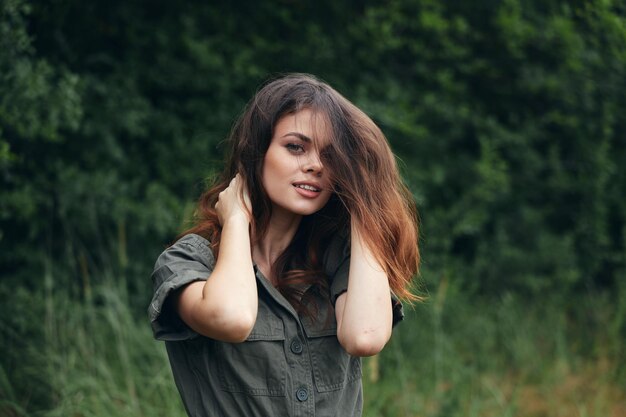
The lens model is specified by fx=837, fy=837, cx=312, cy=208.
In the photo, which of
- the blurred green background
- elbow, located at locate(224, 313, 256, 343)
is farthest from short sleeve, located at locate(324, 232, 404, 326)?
the blurred green background

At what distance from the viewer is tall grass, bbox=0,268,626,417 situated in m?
4.12

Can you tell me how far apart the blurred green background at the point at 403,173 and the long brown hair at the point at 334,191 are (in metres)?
1.90

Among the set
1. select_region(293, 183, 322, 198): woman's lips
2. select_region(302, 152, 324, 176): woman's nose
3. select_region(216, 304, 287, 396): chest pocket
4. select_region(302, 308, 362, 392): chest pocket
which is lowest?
select_region(302, 308, 362, 392): chest pocket

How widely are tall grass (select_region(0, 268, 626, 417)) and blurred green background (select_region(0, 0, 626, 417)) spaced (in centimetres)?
2

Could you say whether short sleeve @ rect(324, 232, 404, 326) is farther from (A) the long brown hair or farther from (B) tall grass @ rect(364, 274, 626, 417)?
(B) tall grass @ rect(364, 274, 626, 417)

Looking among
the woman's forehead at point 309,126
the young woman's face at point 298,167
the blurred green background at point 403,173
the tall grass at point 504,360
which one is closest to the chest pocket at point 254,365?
the young woman's face at point 298,167

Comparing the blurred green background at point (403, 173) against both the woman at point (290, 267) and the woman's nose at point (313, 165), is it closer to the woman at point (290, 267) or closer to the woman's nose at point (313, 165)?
the woman at point (290, 267)

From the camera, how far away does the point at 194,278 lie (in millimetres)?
2127

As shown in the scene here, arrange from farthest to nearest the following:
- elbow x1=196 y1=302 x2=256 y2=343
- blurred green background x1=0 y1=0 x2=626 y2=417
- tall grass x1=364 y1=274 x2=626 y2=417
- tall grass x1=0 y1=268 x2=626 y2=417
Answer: tall grass x1=364 y1=274 x2=626 y2=417 → blurred green background x1=0 y1=0 x2=626 y2=417 → tall grass x1=0 y1=268 x2=626 y2=417 → elbow x1=196 y1=302 x2=256 y2=343

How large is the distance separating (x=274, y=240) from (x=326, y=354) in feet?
1.20

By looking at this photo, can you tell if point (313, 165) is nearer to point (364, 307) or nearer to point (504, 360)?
Answer: point (364, 307)

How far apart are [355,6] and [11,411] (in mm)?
3540

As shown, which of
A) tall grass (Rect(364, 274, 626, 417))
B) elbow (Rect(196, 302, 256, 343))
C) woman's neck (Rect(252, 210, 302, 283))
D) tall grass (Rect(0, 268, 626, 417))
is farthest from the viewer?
tall grass (Rect(364, 274, 626, 417))

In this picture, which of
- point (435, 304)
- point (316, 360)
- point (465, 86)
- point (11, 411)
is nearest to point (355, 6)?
point (465, 86)
